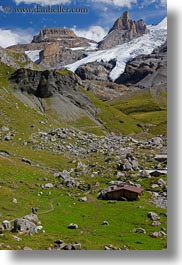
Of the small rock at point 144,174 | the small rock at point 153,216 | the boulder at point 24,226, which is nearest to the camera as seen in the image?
the boulder at point 24,226

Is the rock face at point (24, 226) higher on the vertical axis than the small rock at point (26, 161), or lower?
lower

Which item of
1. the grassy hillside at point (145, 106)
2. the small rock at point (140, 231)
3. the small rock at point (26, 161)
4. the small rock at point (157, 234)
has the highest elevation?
the grassy hillside at point (145, 106)

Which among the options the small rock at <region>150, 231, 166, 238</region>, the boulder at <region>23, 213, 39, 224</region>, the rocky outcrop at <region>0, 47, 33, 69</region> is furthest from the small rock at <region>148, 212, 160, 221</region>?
the rocky outcrop at <region>0, 47, 33, 69</region>

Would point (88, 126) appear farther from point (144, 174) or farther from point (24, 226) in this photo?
point (24, 226)

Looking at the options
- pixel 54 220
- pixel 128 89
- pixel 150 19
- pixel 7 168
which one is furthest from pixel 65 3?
pixel 128 89

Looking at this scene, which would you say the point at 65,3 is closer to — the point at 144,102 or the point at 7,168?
the point at 7,168

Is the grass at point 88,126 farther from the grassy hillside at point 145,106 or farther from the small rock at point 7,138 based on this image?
the grassy hillside at point 145,106

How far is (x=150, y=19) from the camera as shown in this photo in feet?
70.9

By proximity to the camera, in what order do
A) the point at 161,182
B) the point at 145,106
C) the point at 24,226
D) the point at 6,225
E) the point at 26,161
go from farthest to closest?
the point at 145,106
the point at 26,161
the point at 161,182
the point at 6,225
the point at 24,226

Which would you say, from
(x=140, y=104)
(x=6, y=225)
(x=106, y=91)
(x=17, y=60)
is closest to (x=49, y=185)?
(x=6, y=225)

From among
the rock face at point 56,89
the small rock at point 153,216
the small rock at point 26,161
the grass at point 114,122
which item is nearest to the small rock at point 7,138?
the small rock at point 26,161

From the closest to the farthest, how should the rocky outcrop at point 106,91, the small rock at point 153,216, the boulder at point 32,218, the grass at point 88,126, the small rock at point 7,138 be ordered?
1. the boulder at point 32,218
2. the small rock at point 153,216
3. the small rock at point 7,138
4. the grass at point 88,126
5. the rocky outcrop at point 106,91

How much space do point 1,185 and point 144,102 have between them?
110980 mm

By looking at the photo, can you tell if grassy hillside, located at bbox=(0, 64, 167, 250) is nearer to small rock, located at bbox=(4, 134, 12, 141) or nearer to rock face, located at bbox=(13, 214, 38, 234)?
rock face, located at bbox=(13, 214, 38, 234)
